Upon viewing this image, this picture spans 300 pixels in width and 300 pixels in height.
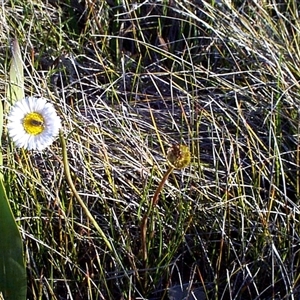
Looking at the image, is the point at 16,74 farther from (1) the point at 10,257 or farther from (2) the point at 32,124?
(1) the point at 10,257

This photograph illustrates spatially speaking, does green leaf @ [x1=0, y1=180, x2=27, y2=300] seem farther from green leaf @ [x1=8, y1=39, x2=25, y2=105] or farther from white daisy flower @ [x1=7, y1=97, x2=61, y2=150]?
green leaf @ [x1=8, y1=39, x2=25, y2=105]

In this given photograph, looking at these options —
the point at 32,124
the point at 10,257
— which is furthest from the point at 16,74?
the point at 10,257

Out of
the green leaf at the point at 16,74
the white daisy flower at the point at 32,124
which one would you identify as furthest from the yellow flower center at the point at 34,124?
the green leaf at the point at 16,74

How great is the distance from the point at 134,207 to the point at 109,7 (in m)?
0.62

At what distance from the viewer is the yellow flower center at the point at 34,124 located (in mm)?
892

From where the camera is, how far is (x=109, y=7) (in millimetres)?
1550

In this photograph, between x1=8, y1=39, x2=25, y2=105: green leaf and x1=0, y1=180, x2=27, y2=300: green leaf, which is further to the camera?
x1=8, y1=39, x2=25, y2=105: green leaf

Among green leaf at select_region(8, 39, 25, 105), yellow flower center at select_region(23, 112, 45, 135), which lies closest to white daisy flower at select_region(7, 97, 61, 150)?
yellow flower center at select_region(23, 112, 45, 135)

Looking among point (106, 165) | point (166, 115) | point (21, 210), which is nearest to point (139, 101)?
point (166, 115)

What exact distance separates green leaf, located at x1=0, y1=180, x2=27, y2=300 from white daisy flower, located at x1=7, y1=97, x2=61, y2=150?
73 millimetres

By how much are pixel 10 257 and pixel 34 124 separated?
207mm

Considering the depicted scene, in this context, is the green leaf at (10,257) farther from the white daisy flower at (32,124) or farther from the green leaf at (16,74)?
the green leaf at (16,74)

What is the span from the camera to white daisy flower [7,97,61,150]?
2.90 feet

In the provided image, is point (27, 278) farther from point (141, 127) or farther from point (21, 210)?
point (141, 127)
